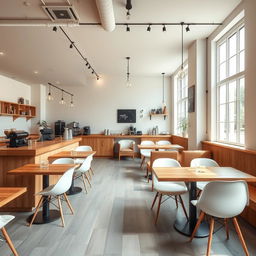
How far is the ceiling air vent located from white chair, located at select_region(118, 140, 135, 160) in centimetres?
481

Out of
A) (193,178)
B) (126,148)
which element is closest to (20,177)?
(193,178)

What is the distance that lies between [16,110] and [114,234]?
6737mm

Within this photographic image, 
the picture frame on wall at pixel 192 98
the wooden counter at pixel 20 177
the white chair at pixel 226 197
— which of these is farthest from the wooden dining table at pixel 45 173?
the picture frame on wall at pixel 192 98

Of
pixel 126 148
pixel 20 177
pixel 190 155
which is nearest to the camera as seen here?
pixel 20 177

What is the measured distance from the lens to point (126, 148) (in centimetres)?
746

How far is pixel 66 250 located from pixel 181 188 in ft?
5.39

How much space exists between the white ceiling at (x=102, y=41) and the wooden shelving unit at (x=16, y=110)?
1.15 meters

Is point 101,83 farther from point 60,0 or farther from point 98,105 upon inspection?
point 60,0

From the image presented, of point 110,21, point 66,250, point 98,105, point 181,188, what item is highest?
point 110,21

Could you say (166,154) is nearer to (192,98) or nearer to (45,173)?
(192,98)

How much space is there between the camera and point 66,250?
2.01m

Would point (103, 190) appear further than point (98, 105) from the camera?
No

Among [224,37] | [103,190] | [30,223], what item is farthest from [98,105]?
[30,223]

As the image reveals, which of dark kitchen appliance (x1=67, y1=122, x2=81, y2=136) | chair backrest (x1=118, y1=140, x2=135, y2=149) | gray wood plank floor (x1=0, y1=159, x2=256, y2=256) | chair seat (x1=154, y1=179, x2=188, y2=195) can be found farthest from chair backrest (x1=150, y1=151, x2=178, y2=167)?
dark kitchen appliance (x1=67, y1=122, x2=81, y2=136)
